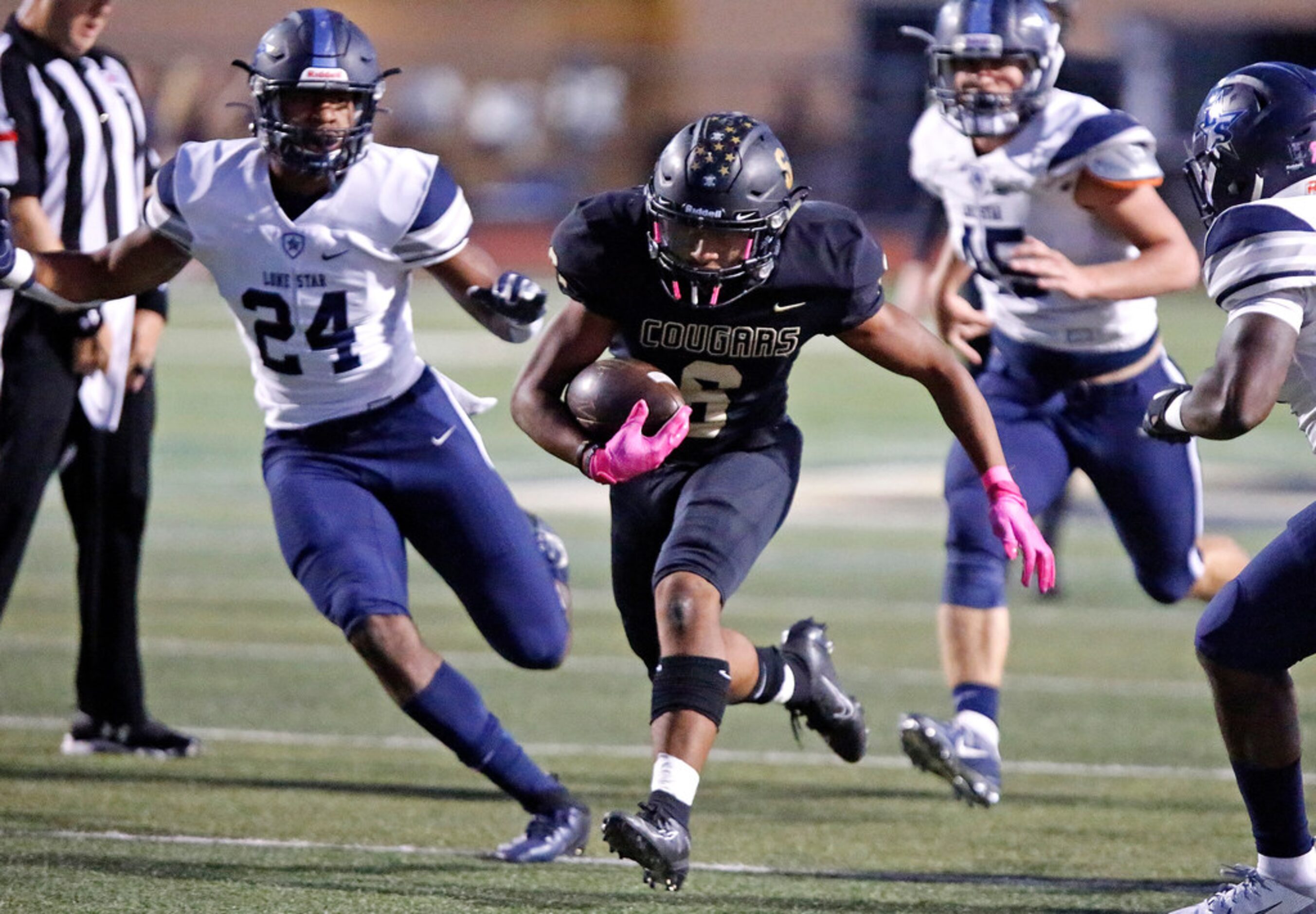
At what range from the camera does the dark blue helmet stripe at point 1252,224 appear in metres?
3.34

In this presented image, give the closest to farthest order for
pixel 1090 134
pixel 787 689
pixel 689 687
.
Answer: pixel 689 687, pixel 787 689, pixel 1090 134

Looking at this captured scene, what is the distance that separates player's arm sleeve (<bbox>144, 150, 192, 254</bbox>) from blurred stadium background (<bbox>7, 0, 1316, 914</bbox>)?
Answer: 51.3 inches

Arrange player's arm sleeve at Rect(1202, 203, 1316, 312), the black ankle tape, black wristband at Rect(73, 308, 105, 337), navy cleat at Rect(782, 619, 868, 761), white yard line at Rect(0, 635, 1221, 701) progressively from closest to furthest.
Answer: player's arm sleeve at Rect(1202, 203, 1316, 312), the black ankle tape, navy cleat at Rect(782, 619, 868, 761), black wristband at Rect(73, 308, 105, 337), white yard line at Rect(0, 635, 1221, 701)

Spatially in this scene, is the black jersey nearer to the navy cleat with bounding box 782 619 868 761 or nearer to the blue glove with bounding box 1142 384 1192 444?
the blue glove with bounding box 1142 384 1192 444

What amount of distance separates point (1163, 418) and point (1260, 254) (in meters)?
0.43

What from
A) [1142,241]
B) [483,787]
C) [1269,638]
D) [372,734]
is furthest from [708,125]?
[372,734]

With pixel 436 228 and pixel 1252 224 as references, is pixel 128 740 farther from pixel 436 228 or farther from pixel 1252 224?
pixel 1252 224

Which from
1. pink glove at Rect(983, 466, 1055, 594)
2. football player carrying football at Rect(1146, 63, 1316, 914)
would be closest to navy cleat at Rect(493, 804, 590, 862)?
pink glove at Rect(983, 466, 1055, 594)

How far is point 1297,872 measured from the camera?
366cm

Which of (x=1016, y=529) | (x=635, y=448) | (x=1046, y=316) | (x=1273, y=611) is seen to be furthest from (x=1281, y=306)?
(x=1046, y=316)

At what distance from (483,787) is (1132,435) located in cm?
189

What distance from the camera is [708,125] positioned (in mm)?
3920

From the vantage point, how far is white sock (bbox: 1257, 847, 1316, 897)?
366 cm

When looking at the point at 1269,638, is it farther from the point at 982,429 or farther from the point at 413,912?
the point at 413,912
